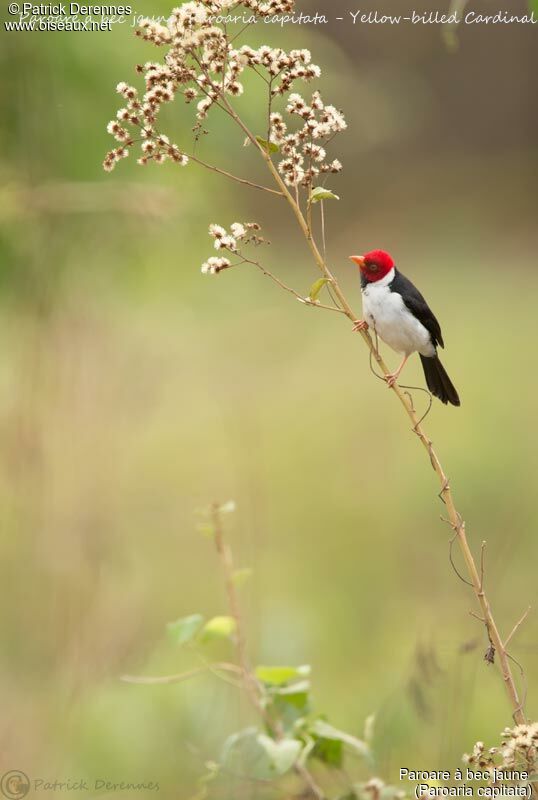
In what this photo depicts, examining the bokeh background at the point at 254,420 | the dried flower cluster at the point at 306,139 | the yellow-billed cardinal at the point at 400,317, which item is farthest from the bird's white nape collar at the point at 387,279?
the bokeh background at the point at 254,420

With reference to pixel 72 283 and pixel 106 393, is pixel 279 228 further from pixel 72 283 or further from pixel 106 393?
pixel 106 393

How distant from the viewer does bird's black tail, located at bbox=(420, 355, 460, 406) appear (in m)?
0.82

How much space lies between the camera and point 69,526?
63.9 inches

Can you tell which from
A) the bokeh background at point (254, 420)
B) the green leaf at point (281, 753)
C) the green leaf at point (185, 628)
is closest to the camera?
the green leaf at point (281, 753)

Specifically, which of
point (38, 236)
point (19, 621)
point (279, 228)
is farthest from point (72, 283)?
point (279, 228)

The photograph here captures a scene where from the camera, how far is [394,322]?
81 cm

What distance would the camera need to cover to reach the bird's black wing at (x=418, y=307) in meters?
0.82

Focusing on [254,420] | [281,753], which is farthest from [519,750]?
[254,420]

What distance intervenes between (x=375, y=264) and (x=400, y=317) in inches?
2.3

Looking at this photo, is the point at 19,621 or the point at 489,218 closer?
the point at 19,621

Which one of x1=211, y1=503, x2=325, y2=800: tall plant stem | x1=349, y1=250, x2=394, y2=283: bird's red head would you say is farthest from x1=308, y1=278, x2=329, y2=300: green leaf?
x1=211, y1=503, x2=325, y2=800: tall plant stem

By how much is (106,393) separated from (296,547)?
4.71 ft

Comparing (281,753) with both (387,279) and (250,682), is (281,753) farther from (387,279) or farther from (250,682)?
(387,279)

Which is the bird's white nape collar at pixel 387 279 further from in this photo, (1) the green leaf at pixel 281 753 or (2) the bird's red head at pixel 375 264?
(1) the green leaf at pixel 281 753
